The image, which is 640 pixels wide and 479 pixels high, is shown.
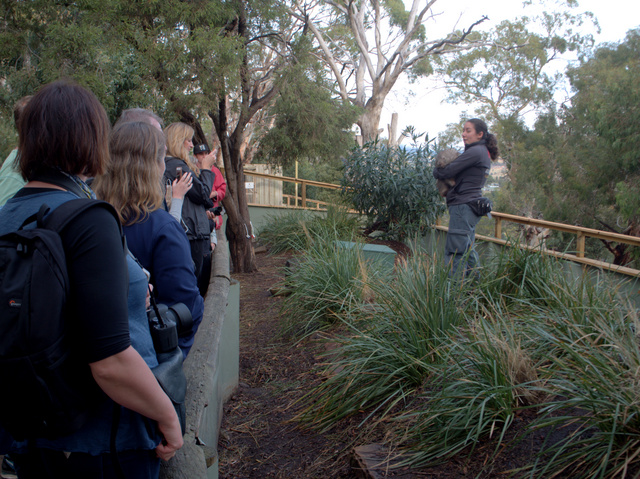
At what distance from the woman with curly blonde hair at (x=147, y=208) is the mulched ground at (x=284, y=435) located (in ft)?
3.67

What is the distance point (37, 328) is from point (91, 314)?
109mm

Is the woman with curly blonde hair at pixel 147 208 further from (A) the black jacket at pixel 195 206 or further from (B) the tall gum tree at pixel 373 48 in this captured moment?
(B) the tall gum tree at pixel 373 48

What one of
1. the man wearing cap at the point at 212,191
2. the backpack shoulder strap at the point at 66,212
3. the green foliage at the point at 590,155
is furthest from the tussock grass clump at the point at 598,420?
the green foliage at the point at 590,155

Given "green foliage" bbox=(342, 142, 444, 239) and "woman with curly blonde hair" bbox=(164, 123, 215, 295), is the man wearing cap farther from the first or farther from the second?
"green foliage" bbox=(342, 142, 444, 239)

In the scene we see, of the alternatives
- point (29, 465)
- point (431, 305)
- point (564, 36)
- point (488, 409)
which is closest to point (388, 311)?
point (431, 305)

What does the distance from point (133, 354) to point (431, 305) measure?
7.78 ft

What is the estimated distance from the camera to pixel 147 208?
2277 mm

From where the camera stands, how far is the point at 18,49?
5852 mm

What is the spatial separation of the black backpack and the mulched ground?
1741mm

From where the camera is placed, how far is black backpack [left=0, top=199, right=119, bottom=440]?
3.66 ft

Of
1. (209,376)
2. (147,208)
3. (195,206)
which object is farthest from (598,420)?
(195,206)

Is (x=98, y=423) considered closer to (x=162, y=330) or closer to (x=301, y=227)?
(x=162, y=330)

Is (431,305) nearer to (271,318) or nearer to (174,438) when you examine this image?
(174,438)

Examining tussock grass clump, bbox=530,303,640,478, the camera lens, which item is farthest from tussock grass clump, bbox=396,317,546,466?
the camera lens
